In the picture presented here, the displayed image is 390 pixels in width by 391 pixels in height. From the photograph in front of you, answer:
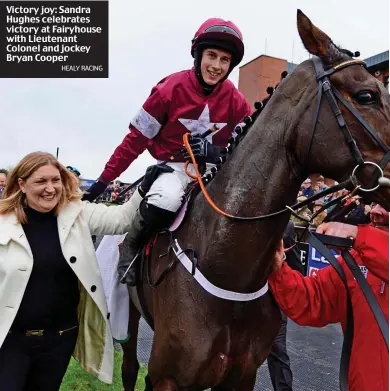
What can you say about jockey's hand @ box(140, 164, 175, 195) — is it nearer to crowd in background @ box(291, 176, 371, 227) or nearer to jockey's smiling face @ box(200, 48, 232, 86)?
jockey's smiling face @ box(200, 48, 232, 86)

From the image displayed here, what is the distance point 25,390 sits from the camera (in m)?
2.46

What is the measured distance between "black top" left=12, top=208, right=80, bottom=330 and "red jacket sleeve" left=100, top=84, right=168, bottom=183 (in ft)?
2.30

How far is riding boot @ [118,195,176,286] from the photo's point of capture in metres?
2.42

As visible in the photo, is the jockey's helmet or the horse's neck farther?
the jockey's helmet

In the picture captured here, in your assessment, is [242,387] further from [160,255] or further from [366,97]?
[366,97]

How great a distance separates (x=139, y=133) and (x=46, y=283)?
3.89 ft

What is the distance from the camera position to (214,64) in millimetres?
2586

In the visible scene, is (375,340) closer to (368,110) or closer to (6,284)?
(368,110)

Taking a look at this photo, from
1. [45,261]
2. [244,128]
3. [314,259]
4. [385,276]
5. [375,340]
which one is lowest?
[314,259]

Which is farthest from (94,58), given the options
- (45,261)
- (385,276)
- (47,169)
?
(385,276)

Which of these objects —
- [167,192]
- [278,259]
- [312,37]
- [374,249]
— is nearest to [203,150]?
[167,192]

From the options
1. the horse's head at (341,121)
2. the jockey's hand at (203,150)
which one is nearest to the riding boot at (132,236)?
the jockey's hand at (203,150)

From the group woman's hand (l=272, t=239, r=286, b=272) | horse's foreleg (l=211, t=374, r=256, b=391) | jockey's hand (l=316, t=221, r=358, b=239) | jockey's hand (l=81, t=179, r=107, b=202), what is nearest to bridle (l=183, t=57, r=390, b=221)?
jockey's hand (l=316, t=221, r=358, b=239)

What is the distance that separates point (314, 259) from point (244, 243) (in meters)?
5.02
